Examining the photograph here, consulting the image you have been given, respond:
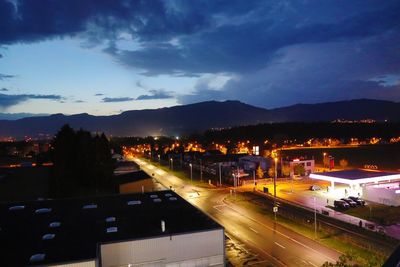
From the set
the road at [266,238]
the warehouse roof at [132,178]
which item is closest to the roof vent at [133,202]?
the road at [266,238]

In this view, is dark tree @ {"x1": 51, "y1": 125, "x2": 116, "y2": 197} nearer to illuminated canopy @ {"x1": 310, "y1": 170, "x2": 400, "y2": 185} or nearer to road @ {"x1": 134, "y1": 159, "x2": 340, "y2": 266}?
road @ {"x1": 134, "y1": 159, "x2": 340, "y2": 266}

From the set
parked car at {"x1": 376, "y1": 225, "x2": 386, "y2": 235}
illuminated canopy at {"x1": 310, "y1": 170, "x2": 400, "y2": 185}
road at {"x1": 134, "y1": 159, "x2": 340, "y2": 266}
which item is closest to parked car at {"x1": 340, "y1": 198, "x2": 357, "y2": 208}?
illuminated canopy at {"x1": 310, "y1": 170, "x2": 400, "y2": 185}

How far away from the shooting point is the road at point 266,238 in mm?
23641

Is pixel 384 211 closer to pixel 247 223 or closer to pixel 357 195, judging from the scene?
pixel 357 195

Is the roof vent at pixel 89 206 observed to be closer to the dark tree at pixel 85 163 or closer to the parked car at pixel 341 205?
the dark tree at pixel 85 163

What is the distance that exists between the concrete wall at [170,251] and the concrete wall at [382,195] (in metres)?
24.7

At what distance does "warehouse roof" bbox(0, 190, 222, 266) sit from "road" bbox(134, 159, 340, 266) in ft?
18.9

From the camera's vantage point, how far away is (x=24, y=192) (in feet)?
133

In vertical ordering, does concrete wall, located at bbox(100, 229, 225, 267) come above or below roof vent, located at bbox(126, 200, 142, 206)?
below

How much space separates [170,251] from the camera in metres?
18.9

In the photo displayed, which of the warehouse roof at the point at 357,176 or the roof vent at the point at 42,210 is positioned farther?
the warehouse roof at the point at 357,176

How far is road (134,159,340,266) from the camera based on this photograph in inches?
931

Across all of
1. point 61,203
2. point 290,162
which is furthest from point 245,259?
point 290,162

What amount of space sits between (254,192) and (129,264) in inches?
1177
